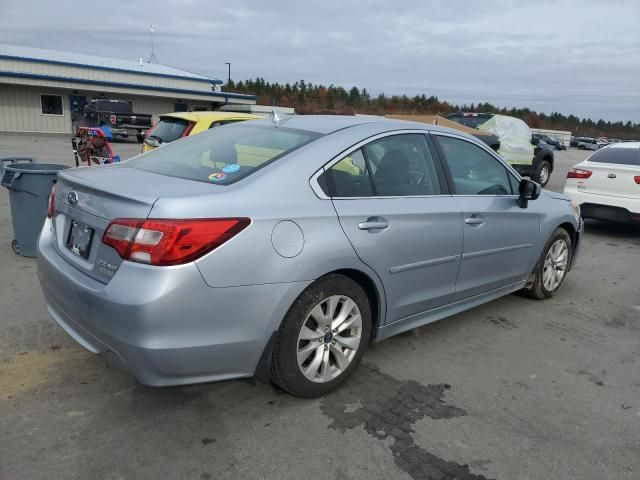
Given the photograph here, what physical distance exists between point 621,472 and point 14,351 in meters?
3.65

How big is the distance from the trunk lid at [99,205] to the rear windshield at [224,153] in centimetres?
16

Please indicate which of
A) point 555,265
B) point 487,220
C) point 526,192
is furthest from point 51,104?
point 487,220

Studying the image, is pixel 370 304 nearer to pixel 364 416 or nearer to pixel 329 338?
pixel 329 338

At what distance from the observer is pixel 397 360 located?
146 inches

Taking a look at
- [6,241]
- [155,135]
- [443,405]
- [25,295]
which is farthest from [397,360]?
[155,135]

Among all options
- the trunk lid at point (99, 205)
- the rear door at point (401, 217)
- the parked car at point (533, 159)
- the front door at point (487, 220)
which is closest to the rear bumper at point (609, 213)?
the front door at point (487, 220)

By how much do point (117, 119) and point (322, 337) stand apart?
2490 cm

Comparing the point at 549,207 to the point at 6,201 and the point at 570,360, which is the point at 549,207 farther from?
the point at 6,201

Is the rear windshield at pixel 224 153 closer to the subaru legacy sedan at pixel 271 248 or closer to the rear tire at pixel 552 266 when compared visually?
the subaru legacy sedan at pixel 271 248

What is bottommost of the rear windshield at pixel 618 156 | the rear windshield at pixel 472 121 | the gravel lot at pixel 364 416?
the gravel lot at pixel 364 416

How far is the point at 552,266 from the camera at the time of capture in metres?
5.09

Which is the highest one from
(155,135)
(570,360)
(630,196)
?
(155,135)

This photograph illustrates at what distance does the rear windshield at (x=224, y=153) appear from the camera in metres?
2.98

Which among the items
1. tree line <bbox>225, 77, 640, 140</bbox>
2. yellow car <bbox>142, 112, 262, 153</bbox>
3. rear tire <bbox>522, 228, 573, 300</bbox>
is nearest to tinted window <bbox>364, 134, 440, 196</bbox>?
rear tire <bbox>522, 228, 573, 300</bbox>
